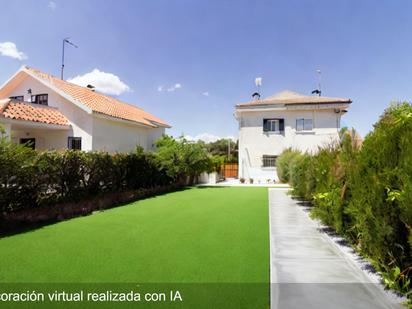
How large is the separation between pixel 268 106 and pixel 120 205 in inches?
835

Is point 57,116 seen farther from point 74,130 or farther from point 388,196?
point 388,196

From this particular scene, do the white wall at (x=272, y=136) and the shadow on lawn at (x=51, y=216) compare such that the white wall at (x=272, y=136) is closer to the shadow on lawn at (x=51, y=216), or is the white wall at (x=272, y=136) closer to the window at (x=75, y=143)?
the window at (x=75, y=143)

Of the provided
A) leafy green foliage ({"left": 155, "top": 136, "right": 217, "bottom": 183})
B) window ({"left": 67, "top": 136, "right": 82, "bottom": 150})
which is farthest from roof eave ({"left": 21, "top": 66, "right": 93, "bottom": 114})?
leafy green foliage ({"left": 155, "top": 136, "right": 217, "bottom": 183})

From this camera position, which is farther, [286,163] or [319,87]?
[319,87]

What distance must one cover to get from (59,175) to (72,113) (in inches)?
412

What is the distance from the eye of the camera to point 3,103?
16641 millimetres

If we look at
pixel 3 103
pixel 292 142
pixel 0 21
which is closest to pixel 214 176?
pixel 292 142

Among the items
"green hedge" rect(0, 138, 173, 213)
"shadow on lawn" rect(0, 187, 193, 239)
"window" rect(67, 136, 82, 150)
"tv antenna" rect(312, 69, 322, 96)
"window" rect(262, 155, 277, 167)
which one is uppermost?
"tv antenna" rect(312, 69, 322, 96)

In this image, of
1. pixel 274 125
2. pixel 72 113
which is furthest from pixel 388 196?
pixel 274 125

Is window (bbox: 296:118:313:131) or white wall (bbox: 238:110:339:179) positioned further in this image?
window (bbox: 296:118:313:131)

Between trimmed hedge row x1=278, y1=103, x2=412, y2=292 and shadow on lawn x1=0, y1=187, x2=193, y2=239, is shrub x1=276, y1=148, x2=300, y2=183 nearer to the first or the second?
shadow on lawn x1=0, y1=187, x2=193, y2=239

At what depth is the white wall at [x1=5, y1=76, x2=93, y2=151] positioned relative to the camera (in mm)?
19500

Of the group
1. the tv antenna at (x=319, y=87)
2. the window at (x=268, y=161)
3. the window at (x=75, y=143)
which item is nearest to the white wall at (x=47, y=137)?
the window at (x=75, y=143)

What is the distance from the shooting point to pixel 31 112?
59.0 feet
